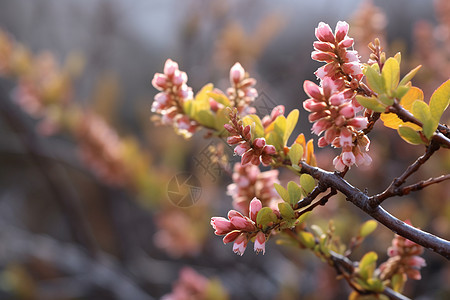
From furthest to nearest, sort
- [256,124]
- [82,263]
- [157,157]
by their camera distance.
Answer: [157,157] < [82,263] < [256,124]

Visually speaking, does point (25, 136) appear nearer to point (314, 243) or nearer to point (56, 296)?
point (56, 296)

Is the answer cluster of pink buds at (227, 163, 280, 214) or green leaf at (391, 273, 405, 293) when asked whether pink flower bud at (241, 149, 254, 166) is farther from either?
green leaf at (391, 273, 405, 293)

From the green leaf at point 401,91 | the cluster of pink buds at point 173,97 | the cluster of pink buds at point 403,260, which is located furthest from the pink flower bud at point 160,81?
the cluster of pink buds at point 403,260

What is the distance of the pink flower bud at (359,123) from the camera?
1.47ft

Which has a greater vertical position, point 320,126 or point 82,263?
point 82,263

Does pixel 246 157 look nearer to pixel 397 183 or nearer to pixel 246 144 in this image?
pixel 246 144

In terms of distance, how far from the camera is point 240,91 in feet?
2.11

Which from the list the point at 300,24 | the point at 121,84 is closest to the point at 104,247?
the point at 121,84

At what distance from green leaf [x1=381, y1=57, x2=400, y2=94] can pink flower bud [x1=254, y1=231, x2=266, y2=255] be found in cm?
21

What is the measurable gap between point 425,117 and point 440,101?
30 mm

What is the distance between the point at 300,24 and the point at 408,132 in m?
2.78

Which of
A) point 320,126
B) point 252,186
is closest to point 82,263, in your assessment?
point 252,186

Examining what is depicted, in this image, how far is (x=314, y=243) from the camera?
0.65 meters

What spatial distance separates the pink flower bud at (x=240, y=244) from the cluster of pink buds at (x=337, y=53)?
0.21 meters
